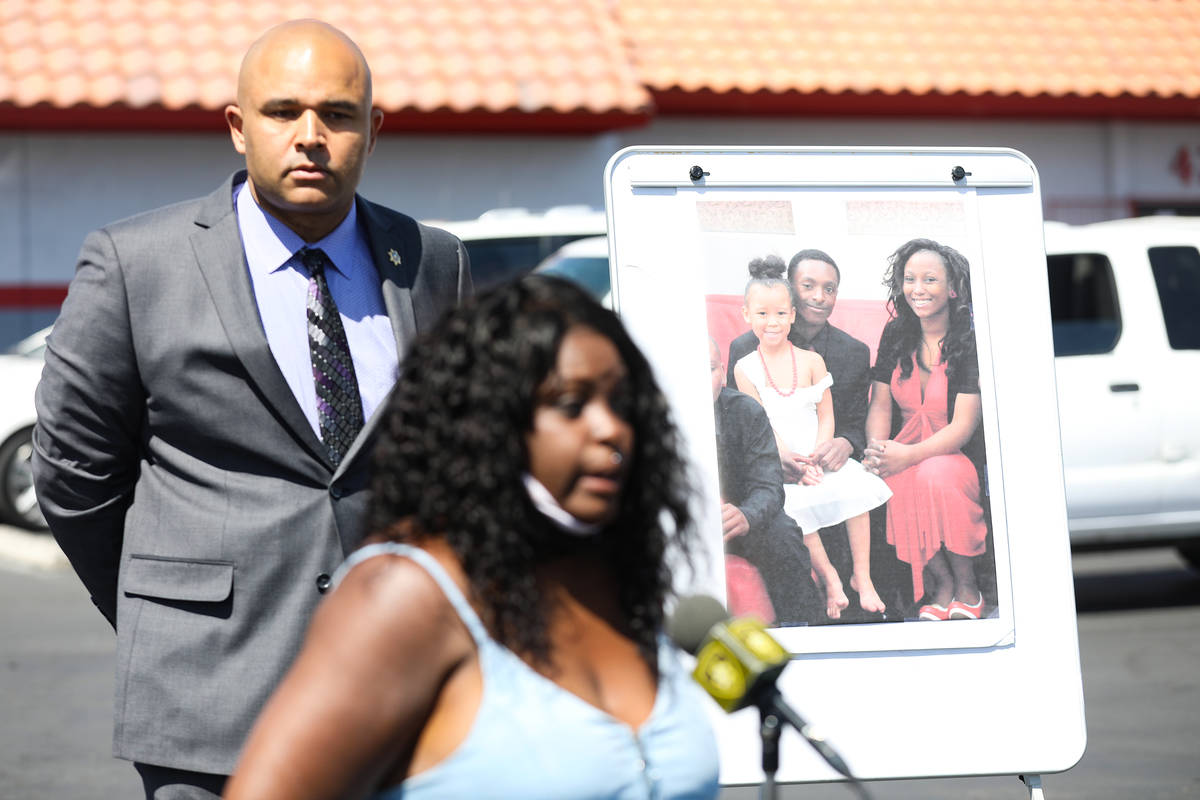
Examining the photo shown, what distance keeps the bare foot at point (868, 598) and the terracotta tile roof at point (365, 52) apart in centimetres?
1065

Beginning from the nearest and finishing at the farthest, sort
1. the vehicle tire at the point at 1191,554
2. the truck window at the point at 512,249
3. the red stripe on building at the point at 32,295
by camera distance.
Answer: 1. the truck window at the point at 512,249
2. the vehicle tire at the point at 1191,554
3. the red stripe on building at the point at 32,295

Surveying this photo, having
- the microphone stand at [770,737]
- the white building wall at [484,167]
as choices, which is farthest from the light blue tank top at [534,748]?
the white building wall at [484,167]

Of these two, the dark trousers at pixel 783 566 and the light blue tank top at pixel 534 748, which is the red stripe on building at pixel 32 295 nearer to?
the dark trousers at pixel 783 566

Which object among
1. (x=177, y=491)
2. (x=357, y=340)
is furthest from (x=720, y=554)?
(x=177, y=491)

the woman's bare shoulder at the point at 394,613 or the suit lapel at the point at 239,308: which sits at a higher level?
the suit lapel at the point at 239,308

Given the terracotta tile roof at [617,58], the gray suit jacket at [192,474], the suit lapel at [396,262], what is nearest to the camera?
the gray suit jacket at [192,474]

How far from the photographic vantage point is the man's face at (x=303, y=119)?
284cm

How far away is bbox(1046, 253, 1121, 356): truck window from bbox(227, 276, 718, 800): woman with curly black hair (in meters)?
7.64

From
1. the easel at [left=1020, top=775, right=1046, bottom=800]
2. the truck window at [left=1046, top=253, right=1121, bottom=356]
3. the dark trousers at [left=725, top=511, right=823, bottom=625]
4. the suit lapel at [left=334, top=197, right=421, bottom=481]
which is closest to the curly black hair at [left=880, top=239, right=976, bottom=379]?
the dark trousers at [left=725, top=511, right=823, bottom=625]

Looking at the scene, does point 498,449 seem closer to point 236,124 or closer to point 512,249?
point 236,124

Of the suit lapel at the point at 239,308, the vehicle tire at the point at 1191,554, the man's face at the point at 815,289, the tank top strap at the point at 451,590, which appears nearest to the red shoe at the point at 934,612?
the man's face at the point at 815,289

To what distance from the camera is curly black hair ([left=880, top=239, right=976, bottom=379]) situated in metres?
3.49

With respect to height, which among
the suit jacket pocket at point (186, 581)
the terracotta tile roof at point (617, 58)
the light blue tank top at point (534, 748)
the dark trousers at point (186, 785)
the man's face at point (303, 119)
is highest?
the terracotta tile roof at point (617, 58)

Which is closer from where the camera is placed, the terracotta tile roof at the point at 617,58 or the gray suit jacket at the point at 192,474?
the gray suit jacket at the point at 192,474
